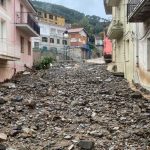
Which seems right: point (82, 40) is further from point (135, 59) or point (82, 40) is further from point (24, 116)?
point (24, 116)

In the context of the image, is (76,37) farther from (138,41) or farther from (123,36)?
(138,41)

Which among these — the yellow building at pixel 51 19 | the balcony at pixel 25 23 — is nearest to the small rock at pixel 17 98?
the balcony at pixel 25 23

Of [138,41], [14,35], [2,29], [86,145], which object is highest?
[2,29]

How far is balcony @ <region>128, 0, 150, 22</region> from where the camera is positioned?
565 inches

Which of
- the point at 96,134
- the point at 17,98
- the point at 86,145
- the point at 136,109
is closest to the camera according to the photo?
the point at 86,145

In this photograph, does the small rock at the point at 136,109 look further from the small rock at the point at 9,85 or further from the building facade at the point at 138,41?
the small rock at the point at 9,85

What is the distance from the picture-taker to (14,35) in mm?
27875

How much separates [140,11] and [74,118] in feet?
17.1

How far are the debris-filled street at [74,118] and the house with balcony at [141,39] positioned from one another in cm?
98

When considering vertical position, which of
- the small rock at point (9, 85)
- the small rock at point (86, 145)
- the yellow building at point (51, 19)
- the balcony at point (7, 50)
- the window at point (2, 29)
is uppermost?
the yellow building at point (51, 19)

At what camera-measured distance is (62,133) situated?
11773mm

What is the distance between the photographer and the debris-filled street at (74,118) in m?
10.7

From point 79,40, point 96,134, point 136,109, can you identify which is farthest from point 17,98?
point 79,40

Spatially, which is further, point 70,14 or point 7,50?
point 70,14
